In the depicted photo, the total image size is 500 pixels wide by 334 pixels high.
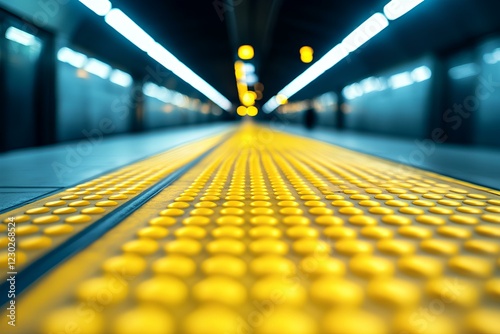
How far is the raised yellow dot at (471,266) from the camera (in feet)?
3.55

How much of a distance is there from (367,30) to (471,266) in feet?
27.1

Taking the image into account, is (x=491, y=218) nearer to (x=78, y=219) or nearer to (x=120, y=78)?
(x=78, y=219)

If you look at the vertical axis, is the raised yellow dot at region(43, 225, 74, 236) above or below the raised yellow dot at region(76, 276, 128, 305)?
below

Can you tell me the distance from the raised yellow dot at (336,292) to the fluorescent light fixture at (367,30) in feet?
24.7

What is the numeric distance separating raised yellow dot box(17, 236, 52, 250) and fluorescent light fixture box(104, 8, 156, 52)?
6.22 metres

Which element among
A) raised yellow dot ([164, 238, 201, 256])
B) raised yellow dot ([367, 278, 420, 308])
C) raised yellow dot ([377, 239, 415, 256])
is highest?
raised yellow dot ([377, 239, 415, 256])

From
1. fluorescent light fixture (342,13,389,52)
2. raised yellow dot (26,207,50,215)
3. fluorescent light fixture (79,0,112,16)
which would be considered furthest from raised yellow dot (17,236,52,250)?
fluorescent light fixture (342,13,389,52)

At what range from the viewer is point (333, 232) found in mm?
1481

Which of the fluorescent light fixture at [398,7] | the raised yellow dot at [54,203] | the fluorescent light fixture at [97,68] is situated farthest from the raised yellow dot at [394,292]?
the fluorescent light fixture at [97,68]

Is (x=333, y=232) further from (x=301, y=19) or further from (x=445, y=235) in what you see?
(x=301, y=19)

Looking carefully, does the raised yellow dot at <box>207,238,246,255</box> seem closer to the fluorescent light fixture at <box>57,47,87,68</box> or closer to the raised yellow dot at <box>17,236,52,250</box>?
the raised yellow dot at <box>17,236,52,250</box>

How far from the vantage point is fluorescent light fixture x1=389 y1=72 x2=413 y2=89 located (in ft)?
36.2

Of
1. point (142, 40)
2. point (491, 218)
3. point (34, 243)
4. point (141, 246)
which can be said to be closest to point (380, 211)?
point (491, 218)

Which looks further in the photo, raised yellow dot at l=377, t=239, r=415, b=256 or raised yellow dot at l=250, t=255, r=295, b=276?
raised yellow dot at l=377, t=239, r=415, b=256
